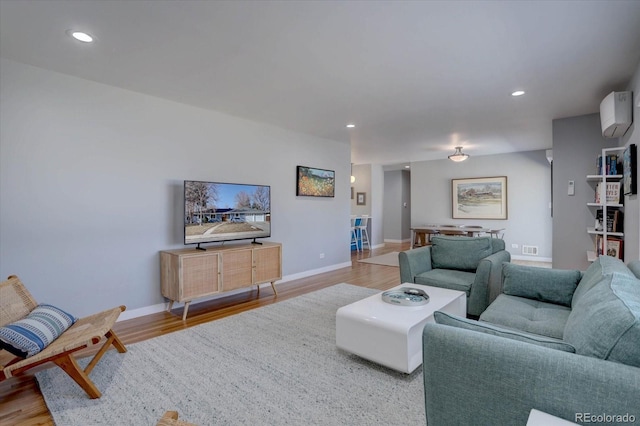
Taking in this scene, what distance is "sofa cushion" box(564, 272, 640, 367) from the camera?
104 cm

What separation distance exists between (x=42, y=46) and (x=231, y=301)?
3139 mm

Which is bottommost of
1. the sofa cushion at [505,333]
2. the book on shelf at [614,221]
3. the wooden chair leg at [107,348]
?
the wooden chair leg at [107,348]

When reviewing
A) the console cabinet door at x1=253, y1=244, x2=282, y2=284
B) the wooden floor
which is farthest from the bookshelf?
the console cabinet door at x1=253, y1=244, x2=282, y2=284

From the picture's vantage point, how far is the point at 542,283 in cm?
264

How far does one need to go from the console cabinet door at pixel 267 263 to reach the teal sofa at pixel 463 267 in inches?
67.2

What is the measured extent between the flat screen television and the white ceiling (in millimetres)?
1042

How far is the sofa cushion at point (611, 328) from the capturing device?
3.42 ft

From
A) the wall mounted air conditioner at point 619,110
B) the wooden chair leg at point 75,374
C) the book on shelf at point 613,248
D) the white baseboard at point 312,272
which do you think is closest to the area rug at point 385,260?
the white baseboard at point 312,272

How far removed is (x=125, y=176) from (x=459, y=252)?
12.6 feet

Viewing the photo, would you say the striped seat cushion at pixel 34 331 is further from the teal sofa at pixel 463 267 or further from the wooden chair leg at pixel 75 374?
the teal sofa at pixel 463 267

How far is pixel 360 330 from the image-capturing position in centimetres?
239

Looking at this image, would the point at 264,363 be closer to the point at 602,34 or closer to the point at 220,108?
the point at 220,108

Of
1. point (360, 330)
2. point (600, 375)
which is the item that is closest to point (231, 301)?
point (360, 330)

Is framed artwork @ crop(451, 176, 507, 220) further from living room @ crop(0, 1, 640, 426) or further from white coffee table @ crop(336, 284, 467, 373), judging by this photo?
white coffee table @ crop(336, 284, 467, 373)
